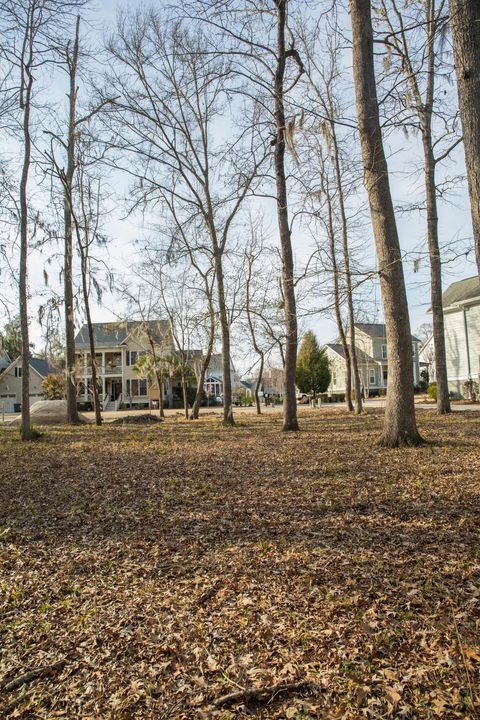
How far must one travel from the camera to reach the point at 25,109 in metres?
12.0

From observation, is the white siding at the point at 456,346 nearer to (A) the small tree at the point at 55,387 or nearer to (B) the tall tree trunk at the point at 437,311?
(B) the tall tree trunk at the point at 437,311

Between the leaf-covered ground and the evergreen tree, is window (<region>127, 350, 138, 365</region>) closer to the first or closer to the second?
the evergreen tree

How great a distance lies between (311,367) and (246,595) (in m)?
34.7

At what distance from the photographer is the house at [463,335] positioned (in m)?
23.5

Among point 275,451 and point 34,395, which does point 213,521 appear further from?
point 34,395

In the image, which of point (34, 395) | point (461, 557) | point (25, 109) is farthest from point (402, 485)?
point (34, 395)

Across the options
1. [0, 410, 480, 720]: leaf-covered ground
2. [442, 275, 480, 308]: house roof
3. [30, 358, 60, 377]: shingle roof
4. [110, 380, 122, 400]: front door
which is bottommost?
[0, 410, 480, 720]: leaf-covered ground

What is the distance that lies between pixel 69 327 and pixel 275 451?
11.5 meters

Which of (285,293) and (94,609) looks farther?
(285,293)

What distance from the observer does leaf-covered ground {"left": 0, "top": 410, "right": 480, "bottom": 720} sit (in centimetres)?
232

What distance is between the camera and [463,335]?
24359 mm

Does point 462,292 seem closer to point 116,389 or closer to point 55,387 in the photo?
point 55,387

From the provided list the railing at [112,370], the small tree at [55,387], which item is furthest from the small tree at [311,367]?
the small tree at [55,387]

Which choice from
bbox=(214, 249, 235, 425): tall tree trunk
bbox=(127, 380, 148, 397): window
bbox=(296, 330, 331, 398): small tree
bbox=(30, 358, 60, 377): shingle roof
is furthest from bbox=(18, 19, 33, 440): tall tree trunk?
bbox=(30, 358, 60, 377): shingle roof
